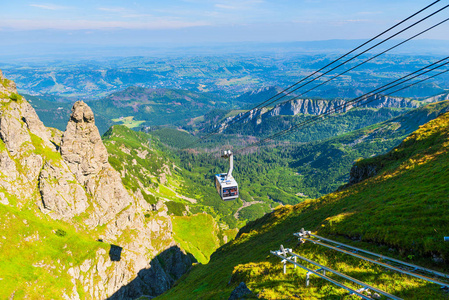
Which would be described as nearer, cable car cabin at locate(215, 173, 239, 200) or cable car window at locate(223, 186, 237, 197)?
cable car cabin at locate(215, 173, 239, 200)

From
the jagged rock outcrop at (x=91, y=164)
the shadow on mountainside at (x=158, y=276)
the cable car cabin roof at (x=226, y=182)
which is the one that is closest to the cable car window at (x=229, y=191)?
the cable car cabin roof at (x=226, y=182)

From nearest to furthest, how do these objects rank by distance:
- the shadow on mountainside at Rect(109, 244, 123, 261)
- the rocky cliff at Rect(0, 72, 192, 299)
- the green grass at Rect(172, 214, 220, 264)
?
the rocky cliff at Rect(0, 72, 192, 299)
the shadow on mountainside at Rect(109, 244, 123, 261)
the green grass at Rect(172, 214, 220, 264)

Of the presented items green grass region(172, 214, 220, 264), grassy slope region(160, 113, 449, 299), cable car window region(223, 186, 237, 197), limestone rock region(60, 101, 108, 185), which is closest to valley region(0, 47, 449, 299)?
grassy slope region(160, 113, 449, 299)

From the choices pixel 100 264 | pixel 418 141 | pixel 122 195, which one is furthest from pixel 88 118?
pixel 418 141

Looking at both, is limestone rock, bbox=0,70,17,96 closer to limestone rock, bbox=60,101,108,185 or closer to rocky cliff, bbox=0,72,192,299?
rocky cliff, bbox=0,72,192,299

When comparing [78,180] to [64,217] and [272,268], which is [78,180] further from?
[272,268]

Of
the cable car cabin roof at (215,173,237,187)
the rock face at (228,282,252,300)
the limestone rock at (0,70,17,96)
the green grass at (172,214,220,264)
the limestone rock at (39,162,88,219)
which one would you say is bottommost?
the green grass at (172,214,220,264)

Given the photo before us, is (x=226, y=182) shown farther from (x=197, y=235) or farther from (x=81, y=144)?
(x=197, y=235)
